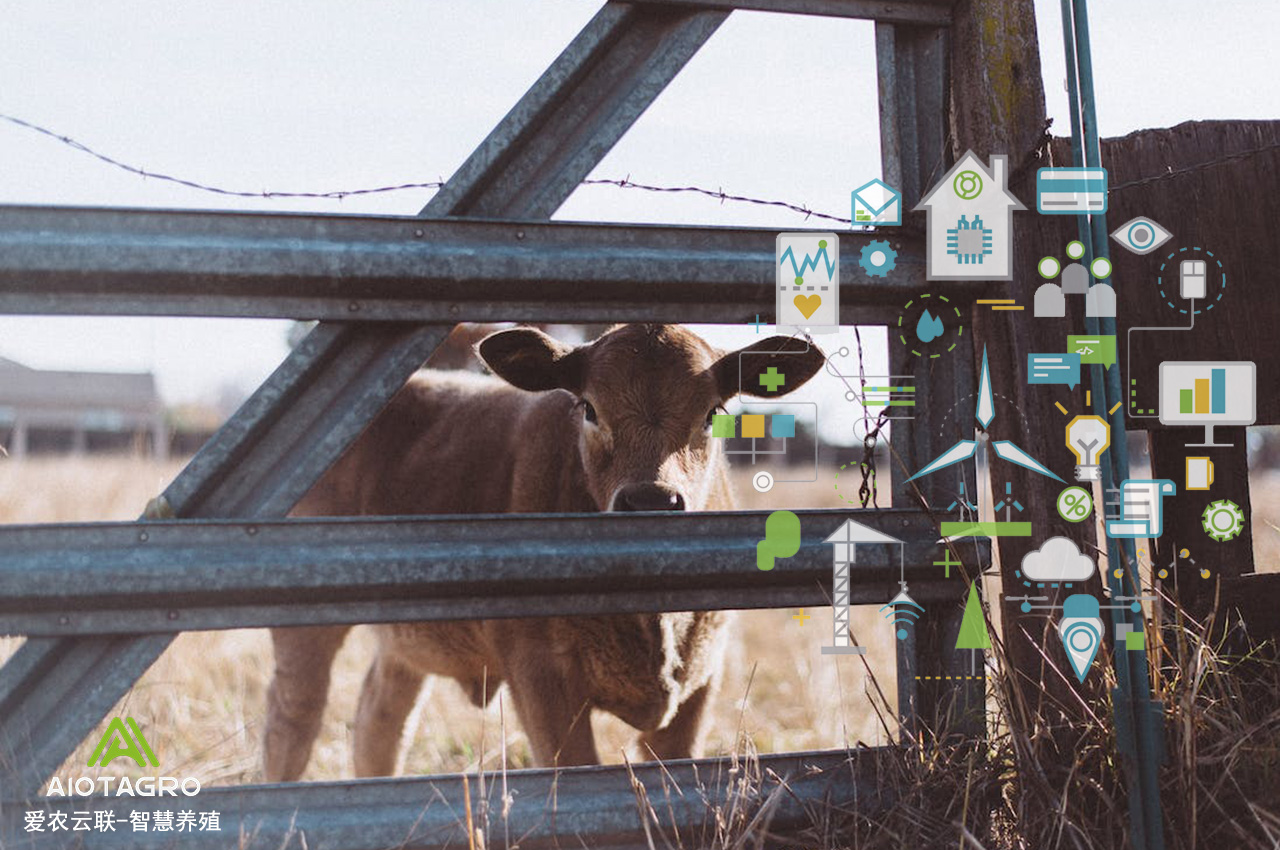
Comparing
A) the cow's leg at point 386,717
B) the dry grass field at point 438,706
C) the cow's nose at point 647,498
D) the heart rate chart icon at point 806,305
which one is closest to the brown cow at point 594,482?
the cow's nose at point 647,498

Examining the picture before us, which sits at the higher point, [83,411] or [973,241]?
Answer: [83,411]

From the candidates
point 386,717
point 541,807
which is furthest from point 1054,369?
point 386,717

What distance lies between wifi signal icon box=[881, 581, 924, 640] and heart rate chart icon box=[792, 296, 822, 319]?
2.13 ft

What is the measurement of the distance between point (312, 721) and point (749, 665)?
344 centimetres

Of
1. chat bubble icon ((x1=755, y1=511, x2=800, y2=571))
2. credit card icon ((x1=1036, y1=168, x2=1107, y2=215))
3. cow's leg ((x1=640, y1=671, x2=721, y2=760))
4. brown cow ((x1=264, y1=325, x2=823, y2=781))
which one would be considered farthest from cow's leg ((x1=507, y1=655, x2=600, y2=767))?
credit card icon ((x1=1036, y1=168, x2=1107, y2=215))

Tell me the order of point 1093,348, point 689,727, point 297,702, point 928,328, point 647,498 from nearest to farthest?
point 1093,348
point 928,328
point 647,498
point 689,727
point 297,702

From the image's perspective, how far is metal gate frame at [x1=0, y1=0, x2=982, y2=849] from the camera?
6.91ft

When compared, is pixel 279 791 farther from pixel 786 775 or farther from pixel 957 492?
pixel 957 492

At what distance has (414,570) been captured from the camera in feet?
7.26

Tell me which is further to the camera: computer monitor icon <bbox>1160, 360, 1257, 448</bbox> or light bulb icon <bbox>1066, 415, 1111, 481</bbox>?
computer monitor icon <bbox>1160, 360, 1257, 448</bbox>

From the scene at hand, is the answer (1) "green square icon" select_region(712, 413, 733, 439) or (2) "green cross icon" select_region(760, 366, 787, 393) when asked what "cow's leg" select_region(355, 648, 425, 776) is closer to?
(1) "green square icon" select_region(712, 413, 733, 439)

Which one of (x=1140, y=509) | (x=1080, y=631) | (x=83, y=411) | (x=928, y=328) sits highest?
(x=83, y=411)

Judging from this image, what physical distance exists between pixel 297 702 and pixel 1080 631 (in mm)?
3563

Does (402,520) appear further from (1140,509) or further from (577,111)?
(1140,509)
